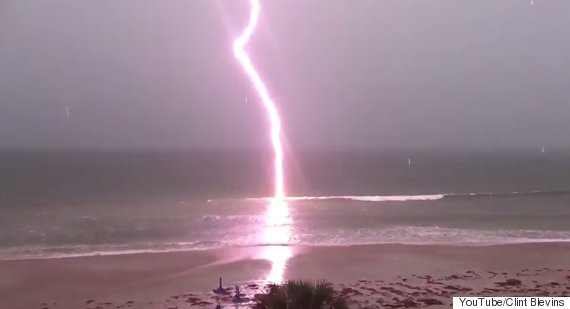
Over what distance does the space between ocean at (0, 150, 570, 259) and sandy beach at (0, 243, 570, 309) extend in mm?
2220

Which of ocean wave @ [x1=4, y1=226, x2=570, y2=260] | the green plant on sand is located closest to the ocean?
ocean wave @ [x1=4, y1=226, x2=570, y2=260]

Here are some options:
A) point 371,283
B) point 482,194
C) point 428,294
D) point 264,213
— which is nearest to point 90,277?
point 371,283

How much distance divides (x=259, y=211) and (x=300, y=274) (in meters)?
19.0

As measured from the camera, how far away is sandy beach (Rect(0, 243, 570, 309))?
12.5 metres

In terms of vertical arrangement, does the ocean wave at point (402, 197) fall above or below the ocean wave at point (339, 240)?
above

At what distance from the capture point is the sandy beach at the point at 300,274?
1247cm

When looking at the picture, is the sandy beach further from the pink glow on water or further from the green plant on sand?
the green plant on sand

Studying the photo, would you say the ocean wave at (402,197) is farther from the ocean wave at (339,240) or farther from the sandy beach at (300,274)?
the sandy beach at (300,274)

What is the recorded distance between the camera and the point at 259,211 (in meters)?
34.2

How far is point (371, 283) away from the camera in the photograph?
1380 cm

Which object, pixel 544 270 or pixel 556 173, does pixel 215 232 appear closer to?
pixel 544 270

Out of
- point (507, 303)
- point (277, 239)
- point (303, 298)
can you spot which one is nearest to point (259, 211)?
point (277, 239)

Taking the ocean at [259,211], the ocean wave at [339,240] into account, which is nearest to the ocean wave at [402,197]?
the ocean at [259,211]

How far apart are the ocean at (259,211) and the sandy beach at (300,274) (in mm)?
2220
